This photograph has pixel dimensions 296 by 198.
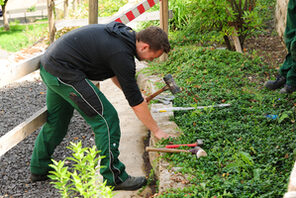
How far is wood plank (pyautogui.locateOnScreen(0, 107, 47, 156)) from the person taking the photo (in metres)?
3.09

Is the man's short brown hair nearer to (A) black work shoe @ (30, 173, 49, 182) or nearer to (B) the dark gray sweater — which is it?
(B) the dark gray sweater

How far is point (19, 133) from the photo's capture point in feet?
10.6

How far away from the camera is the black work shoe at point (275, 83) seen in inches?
189

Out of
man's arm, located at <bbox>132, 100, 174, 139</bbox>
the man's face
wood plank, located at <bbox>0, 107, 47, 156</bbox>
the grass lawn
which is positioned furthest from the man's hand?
the grass lawn

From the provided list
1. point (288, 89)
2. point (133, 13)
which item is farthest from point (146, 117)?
point (133, 13)

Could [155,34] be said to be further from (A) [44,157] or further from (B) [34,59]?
(A) [44,157]

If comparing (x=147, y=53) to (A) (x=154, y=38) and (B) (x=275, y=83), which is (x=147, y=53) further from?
(B) (x=275, y=83)

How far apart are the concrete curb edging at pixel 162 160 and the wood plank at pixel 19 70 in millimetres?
1443

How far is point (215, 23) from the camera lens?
6.27 meters

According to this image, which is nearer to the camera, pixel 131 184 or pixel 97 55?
pixel 97 55

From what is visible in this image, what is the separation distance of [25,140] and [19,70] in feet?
5.58

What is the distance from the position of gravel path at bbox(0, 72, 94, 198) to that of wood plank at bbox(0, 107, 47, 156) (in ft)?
2.42

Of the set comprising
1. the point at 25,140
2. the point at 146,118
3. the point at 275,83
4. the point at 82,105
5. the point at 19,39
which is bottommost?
the point at 19,39

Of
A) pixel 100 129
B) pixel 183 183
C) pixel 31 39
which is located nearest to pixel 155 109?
pixel 100 129
